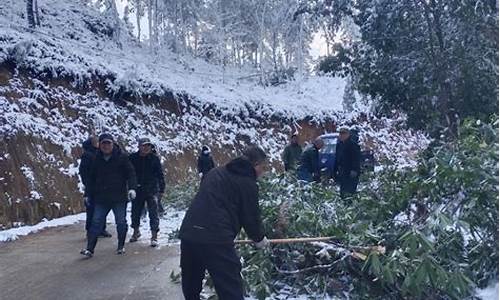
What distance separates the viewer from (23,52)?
554 inches

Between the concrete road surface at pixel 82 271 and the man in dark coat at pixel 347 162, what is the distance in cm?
310

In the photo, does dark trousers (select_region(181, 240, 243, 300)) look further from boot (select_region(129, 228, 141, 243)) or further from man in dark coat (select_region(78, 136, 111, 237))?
boot (select_region(129, 228, 141, 243))

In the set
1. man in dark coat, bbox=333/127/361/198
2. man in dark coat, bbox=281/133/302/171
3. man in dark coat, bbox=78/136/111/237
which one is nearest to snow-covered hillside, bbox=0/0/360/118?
man in dark coat, bbox=78/136/111/237

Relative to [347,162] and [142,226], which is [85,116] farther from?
[347,162]

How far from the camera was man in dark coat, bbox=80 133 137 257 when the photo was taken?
7980mm

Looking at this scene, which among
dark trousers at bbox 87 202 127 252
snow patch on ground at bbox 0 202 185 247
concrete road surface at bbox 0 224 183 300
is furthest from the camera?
snow patch on ground at bbox 0 202 185 247

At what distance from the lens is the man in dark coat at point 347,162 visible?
9594 millimetres

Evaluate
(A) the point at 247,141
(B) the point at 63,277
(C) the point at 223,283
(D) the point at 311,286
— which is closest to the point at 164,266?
(B) the point at 63,277

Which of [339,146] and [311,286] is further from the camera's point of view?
[339,146]

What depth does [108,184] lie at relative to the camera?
8.00m

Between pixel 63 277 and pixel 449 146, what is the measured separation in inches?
186

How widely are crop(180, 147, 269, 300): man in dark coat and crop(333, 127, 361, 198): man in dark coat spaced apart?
5314 mm

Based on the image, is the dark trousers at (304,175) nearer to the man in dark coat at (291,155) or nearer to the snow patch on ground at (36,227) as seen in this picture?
the man in dark coat at (291,155)

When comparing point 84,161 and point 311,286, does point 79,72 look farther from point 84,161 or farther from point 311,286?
point 311,286
